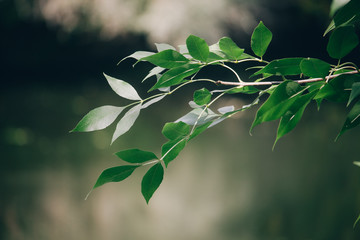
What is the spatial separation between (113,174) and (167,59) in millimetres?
66

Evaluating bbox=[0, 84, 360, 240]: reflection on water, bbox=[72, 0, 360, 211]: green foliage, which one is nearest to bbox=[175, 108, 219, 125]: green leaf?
bbox=[72, 0, 360, 211]: green foliage

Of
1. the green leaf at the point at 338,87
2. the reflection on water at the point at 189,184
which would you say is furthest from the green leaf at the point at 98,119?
the reflection on water at the point at 189,184

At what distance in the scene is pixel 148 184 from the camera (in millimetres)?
208

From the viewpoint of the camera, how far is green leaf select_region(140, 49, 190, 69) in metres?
0.20

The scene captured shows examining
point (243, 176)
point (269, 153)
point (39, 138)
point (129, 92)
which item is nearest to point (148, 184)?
point (129, 92)

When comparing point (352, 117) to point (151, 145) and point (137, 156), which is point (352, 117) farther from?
point (151, 145)

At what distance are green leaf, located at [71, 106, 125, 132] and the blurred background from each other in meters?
1.17

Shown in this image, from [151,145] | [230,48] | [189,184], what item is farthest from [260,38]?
[151,145]

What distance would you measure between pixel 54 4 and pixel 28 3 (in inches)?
6.3

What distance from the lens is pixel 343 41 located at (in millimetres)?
181

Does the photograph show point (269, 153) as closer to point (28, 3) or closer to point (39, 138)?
point (39, 138)

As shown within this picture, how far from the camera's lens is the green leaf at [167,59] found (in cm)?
20

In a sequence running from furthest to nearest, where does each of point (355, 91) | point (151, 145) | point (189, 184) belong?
point (151, 145)
point (189, 184)
point (355, 91)

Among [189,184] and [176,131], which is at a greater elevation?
[176,131]
